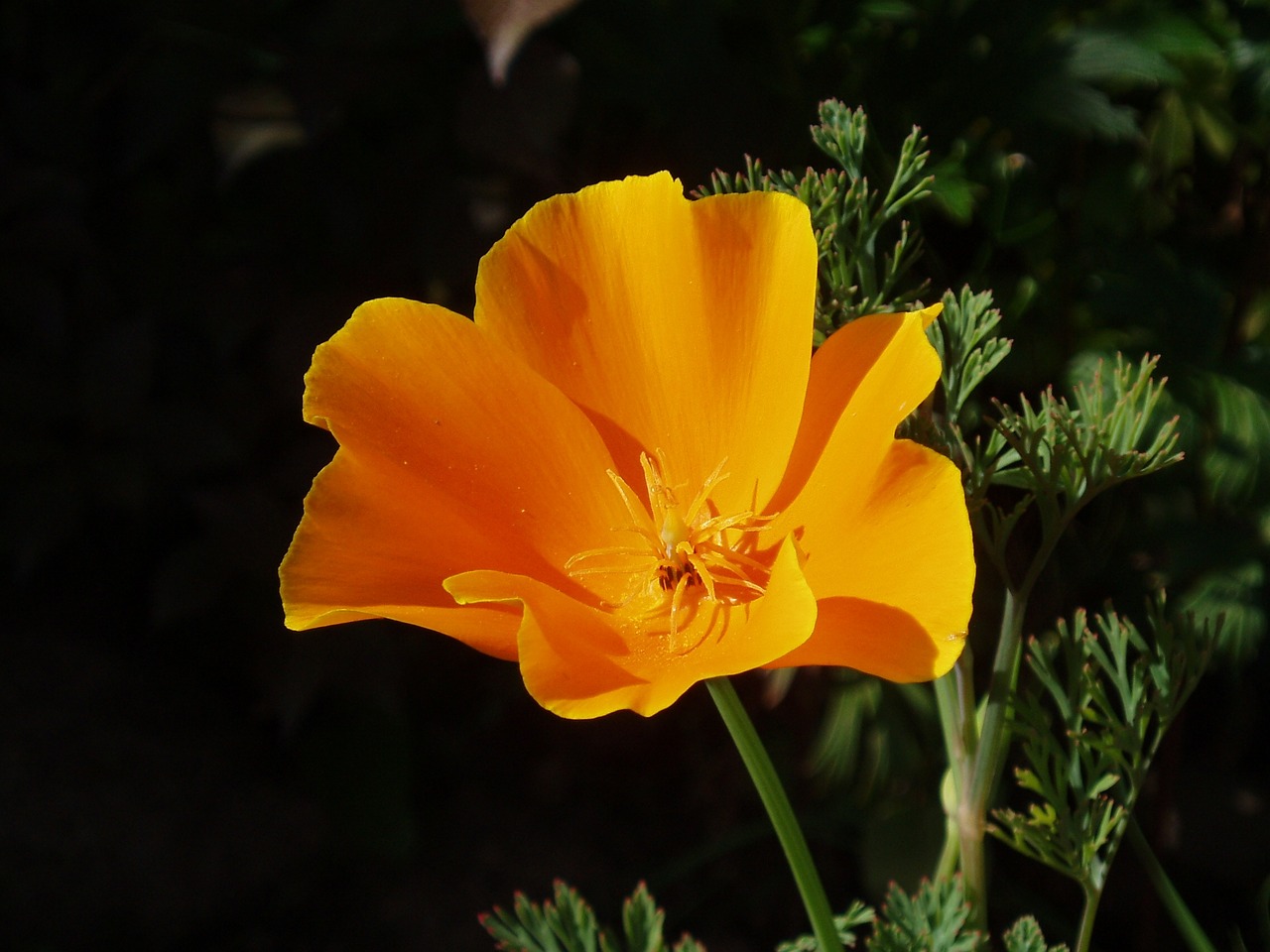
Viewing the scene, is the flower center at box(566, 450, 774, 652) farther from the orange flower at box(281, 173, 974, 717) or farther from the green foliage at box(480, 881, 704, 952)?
the green foliage at box(480, 881, 704, 952)

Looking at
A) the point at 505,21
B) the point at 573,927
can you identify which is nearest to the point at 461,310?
the point at 505,21

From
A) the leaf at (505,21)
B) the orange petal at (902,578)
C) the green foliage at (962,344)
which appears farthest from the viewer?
the leaf at (505,21)

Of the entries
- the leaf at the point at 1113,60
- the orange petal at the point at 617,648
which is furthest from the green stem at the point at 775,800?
the leaf at the point at 1113,60

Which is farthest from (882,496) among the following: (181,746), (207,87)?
(181,746)

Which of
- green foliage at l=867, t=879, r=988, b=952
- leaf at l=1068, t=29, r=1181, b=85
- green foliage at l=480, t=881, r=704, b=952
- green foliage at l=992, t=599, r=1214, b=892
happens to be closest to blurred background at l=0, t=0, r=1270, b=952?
leaf at l=1068, t=29, r=1181, b=85

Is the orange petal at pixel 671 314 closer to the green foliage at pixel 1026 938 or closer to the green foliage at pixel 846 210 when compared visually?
the green foliage at pixel 846 210

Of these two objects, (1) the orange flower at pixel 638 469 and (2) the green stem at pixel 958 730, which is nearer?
(1) the orange flower at pixel 638 469

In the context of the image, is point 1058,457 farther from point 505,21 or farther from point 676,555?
point 505,21
